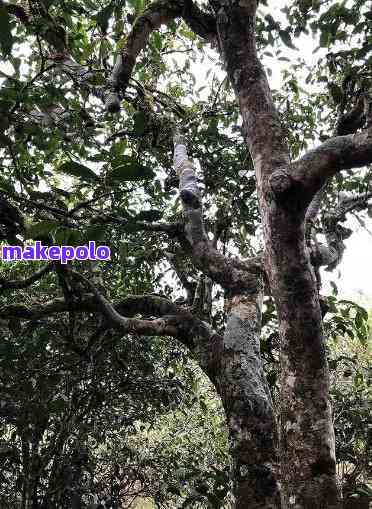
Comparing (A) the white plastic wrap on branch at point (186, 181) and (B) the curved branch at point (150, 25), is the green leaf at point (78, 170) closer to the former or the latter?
(B) the curved branch at point (150, 25)

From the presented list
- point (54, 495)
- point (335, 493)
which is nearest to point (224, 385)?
point (335, 493)

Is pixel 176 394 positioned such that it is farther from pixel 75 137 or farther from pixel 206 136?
pixel 75 137

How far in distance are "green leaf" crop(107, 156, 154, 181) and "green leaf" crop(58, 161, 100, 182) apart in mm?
38

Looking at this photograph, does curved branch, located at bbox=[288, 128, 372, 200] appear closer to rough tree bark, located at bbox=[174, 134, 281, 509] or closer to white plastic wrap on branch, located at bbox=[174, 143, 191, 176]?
rough tree bark, located at bbox=[174, 134, 281, 509]

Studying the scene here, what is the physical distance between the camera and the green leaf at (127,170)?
0.72 m

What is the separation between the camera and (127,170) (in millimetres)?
724

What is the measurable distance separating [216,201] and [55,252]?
272 cm

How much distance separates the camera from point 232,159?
3541 mm

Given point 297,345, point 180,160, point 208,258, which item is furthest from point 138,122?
point 180,160

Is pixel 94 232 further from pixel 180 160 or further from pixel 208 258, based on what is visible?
pixel 180 160

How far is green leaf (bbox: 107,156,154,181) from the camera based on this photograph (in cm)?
72

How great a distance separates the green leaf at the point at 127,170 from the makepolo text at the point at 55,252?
12.4 inches

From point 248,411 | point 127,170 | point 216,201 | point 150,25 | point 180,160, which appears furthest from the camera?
point 216,201

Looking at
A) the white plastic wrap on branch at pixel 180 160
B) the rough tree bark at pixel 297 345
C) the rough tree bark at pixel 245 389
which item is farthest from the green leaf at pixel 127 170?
the white plastic wrap on branch at pixel 180 160
